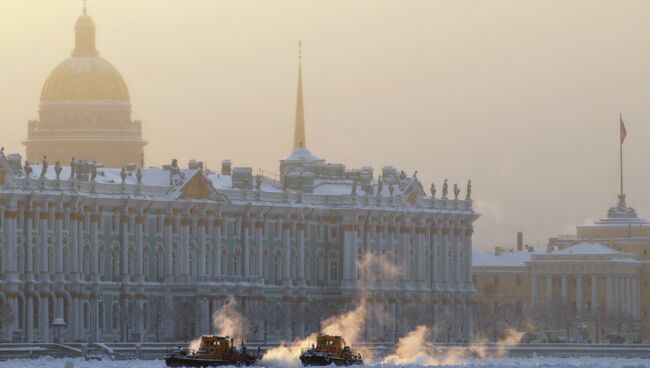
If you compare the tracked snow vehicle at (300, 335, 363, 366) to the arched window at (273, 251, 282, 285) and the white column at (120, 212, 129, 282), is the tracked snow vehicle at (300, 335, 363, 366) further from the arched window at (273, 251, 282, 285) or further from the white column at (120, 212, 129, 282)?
the arched window at (273, 251, 282, 285)

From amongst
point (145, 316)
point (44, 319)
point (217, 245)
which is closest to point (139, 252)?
point (145, 316)

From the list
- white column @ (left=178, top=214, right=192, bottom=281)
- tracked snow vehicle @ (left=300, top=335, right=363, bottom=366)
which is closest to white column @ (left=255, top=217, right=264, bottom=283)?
white column @ (left=178, top=214, right=192, bottom=281)

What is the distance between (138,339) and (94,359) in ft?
56.3

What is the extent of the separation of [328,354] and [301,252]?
5288 cm

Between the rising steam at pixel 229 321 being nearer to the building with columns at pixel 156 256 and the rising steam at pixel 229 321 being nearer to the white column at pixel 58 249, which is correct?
the building with columns at pixel 156 256

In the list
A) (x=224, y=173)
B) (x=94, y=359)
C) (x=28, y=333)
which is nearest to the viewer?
(x=94, y=359)

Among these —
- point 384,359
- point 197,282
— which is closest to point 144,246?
point 197,282

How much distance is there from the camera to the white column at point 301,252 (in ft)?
649

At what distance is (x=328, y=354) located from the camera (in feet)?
478

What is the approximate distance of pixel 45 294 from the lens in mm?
177250

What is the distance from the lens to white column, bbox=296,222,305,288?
198 m

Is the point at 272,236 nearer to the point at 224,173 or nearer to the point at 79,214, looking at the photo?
the point at 224,173

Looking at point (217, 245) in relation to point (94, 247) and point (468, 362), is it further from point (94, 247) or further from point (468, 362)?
point (468, 362)

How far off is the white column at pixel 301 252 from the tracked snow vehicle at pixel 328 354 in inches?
1927
